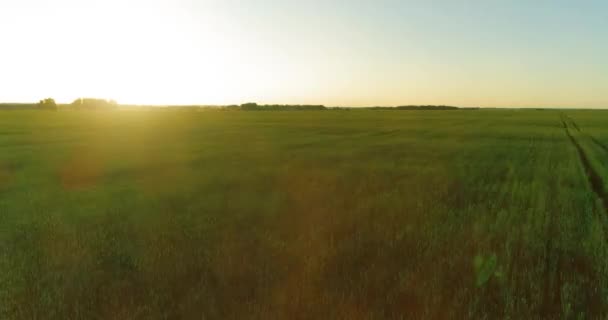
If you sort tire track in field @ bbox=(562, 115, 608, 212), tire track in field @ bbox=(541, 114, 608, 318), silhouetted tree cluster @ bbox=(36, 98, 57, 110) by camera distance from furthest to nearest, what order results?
silhouetted tree cluster @ bbox=(36, 98, 57, 110)
tire track in field @ bbox=(562, 115, 608, 212)
tire track in field @ bbox=(541, 114, 608, 318)

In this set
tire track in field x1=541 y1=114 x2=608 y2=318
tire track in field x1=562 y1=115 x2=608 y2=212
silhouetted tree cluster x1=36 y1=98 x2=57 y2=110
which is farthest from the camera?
silhouetted tree cluster x1=36 y1=98 x2=57 y2=110

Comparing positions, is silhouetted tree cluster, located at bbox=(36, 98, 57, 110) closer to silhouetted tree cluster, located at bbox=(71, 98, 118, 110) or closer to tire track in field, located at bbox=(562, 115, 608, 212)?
silhouetted tree cluster, located at bbox=(71, 98, 118, 110)

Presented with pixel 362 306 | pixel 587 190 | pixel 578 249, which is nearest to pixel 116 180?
pixel 362 306

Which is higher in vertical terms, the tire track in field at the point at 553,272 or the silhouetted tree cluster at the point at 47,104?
the silhouetted tree cluster at the point at 47,104

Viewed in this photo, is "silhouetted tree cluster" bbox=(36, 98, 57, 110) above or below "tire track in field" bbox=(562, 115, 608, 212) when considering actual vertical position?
above

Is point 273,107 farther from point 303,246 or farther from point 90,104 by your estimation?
point 303,246

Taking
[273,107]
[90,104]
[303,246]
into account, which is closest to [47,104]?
[90,104]

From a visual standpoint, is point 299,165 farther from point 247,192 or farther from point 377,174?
point 247,192

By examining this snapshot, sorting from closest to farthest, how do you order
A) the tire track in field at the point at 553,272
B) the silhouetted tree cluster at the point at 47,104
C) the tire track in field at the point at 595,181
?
1. the tire track in field at the point at 553,272
2. the tire track in field at the point at 595,181
3. the silhouetted tree cluster at the point at 47,104

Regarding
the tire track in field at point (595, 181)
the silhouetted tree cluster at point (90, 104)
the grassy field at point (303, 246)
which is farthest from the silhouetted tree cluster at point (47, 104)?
the tire track in field at point (595, 181)

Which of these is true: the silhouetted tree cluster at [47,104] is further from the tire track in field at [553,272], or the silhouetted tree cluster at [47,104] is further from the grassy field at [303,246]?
the tire track in field at [553,272]

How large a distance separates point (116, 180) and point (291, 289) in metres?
11.6

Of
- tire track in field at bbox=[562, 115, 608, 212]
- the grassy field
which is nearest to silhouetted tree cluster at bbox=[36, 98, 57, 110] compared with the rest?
the grassy field

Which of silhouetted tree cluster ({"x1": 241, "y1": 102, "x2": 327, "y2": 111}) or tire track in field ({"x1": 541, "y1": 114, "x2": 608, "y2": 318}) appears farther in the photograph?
silhouetted tree cluster ({"x1": 241, "y1": 102, "x2": 327, "y2": 111})
